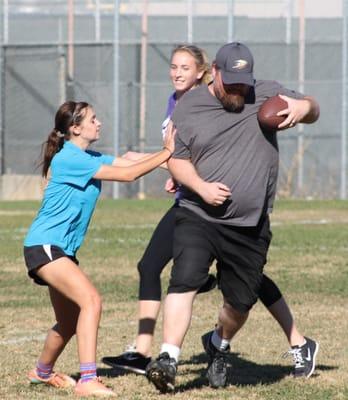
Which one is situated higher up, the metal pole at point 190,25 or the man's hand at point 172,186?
the metal pole at point 190,25

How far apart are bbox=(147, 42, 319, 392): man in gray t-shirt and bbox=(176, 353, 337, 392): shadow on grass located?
0.63 m

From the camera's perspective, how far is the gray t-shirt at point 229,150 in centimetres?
707

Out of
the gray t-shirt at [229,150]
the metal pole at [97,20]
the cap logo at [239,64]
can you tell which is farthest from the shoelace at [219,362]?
the metal pole at [97,20]

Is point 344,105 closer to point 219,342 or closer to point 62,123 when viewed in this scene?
point 219,342

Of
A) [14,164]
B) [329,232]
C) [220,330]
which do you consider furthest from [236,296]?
[14,164]

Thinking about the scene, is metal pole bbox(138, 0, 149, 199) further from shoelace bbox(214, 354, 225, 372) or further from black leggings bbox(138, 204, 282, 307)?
shoelace bbox(214, 354, 225, 372)

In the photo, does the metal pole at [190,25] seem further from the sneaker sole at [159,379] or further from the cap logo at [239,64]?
the sneaker sole at [159,379]

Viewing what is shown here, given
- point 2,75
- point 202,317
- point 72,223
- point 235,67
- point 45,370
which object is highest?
point 2,75

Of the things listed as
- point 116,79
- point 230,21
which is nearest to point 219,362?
point 116,79

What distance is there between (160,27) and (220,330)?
2116cm

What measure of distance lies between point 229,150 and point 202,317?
366cm

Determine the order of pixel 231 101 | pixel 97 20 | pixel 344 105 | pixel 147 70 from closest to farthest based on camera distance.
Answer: pixel 231 101 → pixel 344 105 → pixel 147 70 → pixel 97 20

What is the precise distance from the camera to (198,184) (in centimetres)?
696

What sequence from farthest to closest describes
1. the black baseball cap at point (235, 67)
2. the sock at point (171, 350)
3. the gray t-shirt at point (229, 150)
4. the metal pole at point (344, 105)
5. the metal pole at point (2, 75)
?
the metal pole at point (2, 75) < the metal pole at point (344, 105) < the gray t-shirt at point (229, 150) < the black baseball cap at point (235, 67) < the sock at point (171, 350)
